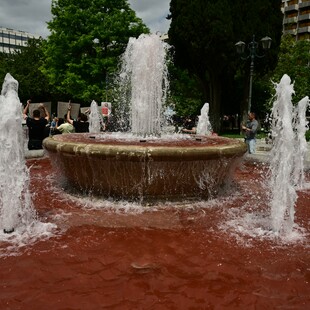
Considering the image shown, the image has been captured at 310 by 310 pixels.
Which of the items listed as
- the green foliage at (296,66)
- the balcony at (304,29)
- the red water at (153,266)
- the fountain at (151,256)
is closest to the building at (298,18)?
the balcony at (304,29)

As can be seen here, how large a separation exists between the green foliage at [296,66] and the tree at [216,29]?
23.1 feet

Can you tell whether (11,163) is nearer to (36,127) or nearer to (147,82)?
(147,82)

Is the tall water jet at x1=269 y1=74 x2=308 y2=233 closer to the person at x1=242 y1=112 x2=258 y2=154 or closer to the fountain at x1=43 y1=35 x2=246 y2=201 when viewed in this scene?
the fountain at x1=43 y1=35 x2=246 y2=201

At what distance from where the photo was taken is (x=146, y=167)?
5.43 metres

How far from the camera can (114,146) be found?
5.39 metres

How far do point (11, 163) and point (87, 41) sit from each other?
25.2m

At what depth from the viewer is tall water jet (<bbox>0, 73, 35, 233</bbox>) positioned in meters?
4.41

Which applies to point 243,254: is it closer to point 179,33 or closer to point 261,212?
point 261,212

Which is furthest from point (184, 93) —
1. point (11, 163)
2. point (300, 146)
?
point (11, 163)

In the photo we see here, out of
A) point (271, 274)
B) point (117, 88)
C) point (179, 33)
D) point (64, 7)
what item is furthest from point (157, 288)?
point (64, 7)

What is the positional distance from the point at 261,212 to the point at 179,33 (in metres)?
19.2

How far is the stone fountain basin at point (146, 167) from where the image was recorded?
534 cm

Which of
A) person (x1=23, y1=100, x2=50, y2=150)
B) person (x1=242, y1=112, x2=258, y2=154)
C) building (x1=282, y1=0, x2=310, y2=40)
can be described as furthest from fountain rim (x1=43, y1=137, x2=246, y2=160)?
building (x1=282, y1=0, x2=310, y2=40)

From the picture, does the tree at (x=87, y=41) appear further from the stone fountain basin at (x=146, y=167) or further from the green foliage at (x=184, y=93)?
the stone fountain basin at (x=146, y=167)
